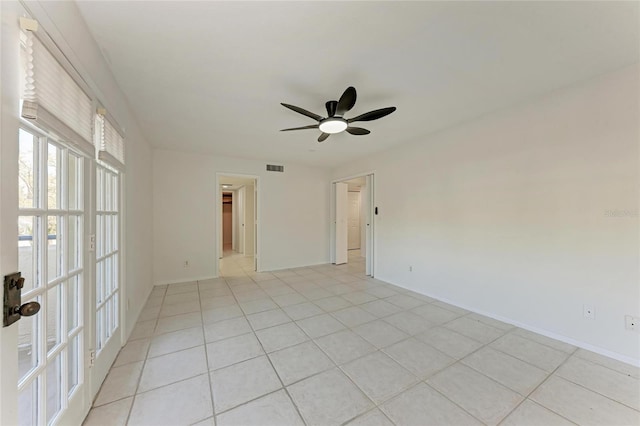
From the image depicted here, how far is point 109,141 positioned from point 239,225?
6143 millimetres

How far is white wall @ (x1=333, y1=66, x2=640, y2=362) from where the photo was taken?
1.97m

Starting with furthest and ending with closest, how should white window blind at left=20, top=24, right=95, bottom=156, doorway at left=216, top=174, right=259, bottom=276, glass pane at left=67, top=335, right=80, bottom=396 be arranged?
doorway at left=216, top=174, right=259, bottom=276 → glass pane at left=67, top=335, right=80, bottom=396 → white window blind at left=20, top=24, right=95, bottom=156

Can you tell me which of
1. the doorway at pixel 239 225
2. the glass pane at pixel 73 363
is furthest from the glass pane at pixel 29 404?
the doorway at pixel 239 225

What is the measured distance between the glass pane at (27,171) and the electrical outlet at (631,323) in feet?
13.4

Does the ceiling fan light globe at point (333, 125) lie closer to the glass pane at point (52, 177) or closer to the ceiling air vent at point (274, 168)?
the glass pane at point (52, 177)

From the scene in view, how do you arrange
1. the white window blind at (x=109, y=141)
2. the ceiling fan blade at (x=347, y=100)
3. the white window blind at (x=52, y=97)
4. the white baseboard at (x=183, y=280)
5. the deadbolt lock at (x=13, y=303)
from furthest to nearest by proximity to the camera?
the white baseboard at (x=183, y=280) → the ceiling fan blade at (x=347, y=100) → the white window blind at (x=109, y=141) → the white window blind at (x=52, y=97) → the deadbolt lock at (x=13, y=303)

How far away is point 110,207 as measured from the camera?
78.0 inches

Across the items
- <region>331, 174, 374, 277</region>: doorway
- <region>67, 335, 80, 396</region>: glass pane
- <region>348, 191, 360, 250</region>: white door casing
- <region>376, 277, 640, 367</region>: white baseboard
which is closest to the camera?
<region>67, 335, 80, 396</region>: glass pane

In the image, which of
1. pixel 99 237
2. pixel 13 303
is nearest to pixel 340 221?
pixel 99 237

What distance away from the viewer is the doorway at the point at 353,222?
15.9 ft

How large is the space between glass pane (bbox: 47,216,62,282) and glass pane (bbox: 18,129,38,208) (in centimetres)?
20

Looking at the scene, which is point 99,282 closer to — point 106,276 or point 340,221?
point 106,276

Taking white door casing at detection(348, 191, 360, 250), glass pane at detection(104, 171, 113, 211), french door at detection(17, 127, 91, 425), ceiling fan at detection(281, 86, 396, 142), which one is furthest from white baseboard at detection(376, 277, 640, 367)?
white door casing at detection(348, 191, 360, 250)

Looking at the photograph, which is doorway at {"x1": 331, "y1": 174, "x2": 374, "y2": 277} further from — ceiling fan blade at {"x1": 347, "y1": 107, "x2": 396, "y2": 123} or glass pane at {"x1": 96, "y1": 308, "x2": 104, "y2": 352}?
glass pane at {"x1": 96, "y1": 308, "x2": 104, "y2": 352}
